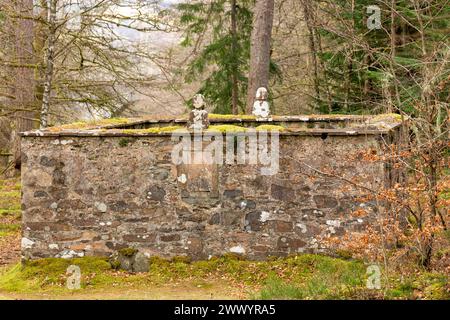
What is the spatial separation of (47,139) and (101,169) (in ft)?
2.98

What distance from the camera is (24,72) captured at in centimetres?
1477

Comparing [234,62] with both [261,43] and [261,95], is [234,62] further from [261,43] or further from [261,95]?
[261,95]

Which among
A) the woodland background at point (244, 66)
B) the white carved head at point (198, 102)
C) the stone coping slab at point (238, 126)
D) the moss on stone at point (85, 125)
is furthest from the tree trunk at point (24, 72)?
the white carved head at point (198, 102)

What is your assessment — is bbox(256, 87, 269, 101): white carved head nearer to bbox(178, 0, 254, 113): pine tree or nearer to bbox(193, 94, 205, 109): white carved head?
bbox(193, 94, 205, 109): white carved head

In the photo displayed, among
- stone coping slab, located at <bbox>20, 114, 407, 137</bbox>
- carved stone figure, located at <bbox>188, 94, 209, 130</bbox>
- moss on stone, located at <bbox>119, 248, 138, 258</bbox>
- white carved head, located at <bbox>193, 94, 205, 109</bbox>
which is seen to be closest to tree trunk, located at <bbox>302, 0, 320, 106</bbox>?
stone coping slab, located at <bbox>20, 114, 407, 137</bbox>

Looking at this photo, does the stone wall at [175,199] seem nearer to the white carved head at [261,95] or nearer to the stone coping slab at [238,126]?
the stone coping slab at [238,126]

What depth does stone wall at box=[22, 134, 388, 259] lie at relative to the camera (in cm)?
870

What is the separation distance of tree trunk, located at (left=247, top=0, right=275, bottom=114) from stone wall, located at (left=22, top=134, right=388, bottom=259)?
300 inches

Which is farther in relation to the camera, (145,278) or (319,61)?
(319,61)

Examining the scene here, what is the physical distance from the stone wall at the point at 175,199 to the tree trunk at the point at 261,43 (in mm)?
7631

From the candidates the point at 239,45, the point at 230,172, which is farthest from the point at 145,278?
the point at 239,45

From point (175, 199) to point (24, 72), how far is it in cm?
757
